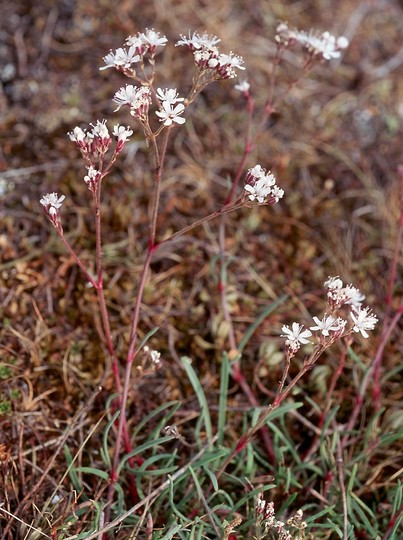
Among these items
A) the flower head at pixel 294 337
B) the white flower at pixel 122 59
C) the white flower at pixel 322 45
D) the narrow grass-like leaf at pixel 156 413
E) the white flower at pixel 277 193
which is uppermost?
the white flower at pixel 322 45

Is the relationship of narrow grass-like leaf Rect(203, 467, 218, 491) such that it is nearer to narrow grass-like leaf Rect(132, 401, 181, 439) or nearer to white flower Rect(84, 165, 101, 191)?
narrow grass-like leaf Rect(132, 401, 181, 439)

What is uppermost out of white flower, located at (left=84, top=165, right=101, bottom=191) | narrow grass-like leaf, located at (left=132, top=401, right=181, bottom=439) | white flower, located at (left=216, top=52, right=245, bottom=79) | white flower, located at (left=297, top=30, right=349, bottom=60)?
white flower, located at (left=297, top=30, right=349, bottom=60)

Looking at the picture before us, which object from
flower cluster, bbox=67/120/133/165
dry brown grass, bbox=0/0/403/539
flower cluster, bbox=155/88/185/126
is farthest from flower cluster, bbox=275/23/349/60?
dry brown grass, bbox=0/0/403/539

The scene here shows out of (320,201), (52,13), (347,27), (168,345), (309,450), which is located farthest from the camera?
(347,27)

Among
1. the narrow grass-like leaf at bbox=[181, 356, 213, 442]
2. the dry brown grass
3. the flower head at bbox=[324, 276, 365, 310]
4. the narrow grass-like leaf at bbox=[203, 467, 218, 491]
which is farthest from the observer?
the dry brown grass

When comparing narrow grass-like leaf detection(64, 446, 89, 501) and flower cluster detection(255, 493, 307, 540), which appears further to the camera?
narrow grass-like leaf detection(64, 446, 89, 501)

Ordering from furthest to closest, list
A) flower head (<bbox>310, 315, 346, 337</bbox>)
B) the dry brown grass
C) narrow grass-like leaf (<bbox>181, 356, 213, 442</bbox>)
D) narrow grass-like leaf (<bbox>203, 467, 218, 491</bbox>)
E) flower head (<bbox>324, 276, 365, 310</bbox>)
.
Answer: the dry brown grass < narrow grass-like leaf (<bbox>181, 356, 213, 442</bbox>) < narrow grass-like leaf (<bbox>203, 467, 218, 491</bbox>) < flower head (<bbox>324, 276, 365, 310</bbox>) < flower head (<bbox>310, 315, 346, 337</bbox>)

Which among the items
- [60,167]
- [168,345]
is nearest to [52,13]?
[60,167]

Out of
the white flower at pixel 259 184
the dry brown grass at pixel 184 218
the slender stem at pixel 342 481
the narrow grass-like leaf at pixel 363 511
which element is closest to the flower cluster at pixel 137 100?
the white flower at pixel 259 184

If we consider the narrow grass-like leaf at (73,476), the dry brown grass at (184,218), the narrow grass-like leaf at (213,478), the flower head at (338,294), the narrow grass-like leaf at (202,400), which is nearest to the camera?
the flower head at (338,294)

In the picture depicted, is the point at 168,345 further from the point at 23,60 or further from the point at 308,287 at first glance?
the point at 23,60

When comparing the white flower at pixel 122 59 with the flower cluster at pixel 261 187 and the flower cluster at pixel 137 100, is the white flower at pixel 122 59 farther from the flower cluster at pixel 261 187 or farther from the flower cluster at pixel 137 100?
the flower cluster at pixel 261 187
